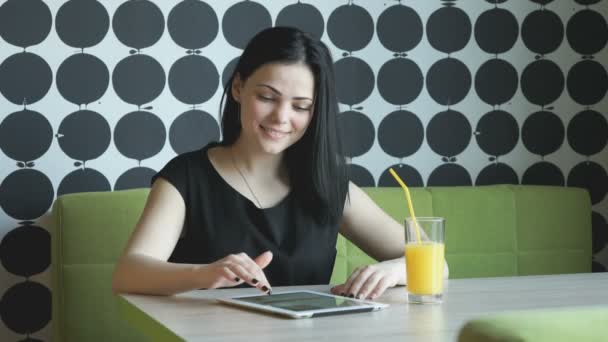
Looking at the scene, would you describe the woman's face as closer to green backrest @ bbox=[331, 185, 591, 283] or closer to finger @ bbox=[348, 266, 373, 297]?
finger @ bbox=[348, 266, 373, 297]

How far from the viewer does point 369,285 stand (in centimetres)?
142

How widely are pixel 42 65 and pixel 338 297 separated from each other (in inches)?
52.2

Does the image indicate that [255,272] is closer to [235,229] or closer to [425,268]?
[425,268]

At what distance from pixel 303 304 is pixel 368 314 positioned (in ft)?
0.33

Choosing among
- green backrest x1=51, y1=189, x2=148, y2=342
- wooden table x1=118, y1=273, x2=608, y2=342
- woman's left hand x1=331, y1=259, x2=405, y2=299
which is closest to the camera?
wooden table x1=118, y1=273, x2=608, y2=342

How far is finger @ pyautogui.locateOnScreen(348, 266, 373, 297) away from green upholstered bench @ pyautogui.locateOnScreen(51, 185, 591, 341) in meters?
0.90

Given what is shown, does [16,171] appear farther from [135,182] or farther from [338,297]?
[338,297]

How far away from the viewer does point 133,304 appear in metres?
1.35

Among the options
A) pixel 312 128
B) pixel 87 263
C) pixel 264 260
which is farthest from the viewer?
pixel 87 263

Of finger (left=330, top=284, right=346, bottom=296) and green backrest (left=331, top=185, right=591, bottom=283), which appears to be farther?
green backrest (left=331, top=185, right=591, bottom=283)

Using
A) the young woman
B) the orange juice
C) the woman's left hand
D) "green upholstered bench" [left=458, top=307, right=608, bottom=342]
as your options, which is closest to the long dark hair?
the young woman

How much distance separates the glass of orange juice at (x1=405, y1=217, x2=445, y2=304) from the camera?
1344mm

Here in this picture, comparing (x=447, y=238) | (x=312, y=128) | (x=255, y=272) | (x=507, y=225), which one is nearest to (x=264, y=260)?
(x=255, y=272)

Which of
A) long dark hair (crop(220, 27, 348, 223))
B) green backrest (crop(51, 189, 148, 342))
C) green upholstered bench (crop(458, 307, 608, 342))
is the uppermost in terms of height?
long dark hair (crop(220, 27, 348, 223))
